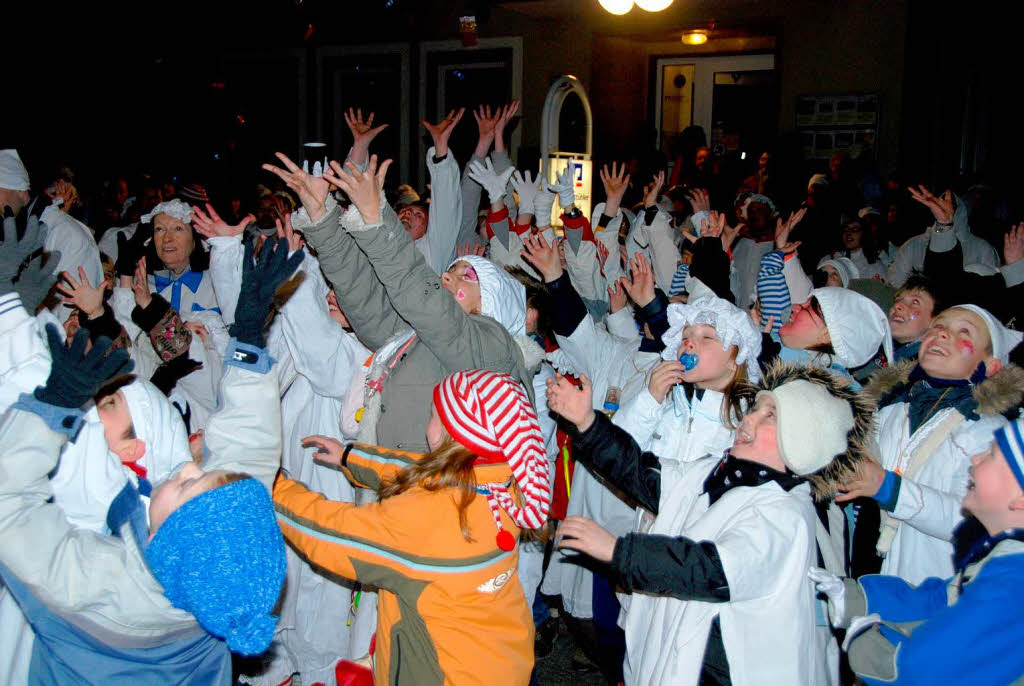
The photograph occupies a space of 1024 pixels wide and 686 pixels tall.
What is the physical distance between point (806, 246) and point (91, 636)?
26.6 feet

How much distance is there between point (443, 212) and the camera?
508 cm

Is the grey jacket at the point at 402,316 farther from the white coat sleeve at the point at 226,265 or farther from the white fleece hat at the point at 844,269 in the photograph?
the white fleece hat at the point at 844,269

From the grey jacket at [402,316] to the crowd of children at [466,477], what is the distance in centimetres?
1

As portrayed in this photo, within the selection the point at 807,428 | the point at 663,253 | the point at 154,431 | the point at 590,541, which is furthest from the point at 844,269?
the point at 154,431

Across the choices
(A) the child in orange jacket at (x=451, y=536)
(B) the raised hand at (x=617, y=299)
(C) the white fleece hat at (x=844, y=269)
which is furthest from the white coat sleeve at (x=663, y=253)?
(A) the child in orange jacket at (x=451, y=536)

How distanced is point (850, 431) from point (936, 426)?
994 mm

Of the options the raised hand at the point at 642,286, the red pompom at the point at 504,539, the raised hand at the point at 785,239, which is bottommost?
the red pompom at the point at 504,539

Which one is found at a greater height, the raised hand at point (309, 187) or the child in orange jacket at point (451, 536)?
the raised hand at point (309, 187)

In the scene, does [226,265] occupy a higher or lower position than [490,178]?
lower

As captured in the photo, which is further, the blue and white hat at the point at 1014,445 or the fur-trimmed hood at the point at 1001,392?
the fur-trimmed hood at the point at 1001,392

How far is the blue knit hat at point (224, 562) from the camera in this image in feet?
6.40

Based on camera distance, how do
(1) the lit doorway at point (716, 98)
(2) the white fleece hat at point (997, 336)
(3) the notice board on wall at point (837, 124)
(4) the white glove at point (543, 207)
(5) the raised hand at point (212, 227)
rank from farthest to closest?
(1) the lit doorway at point (716, 98), (3) the notice board on wall at point (837, 124), (4) the white glove at point (543, 207), (5) the raised hand at point (212, 227), (2) the white fleece hat at point (997, 336)

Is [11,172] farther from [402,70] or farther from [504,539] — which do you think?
[402,70]

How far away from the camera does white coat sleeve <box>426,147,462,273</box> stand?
5.09m
